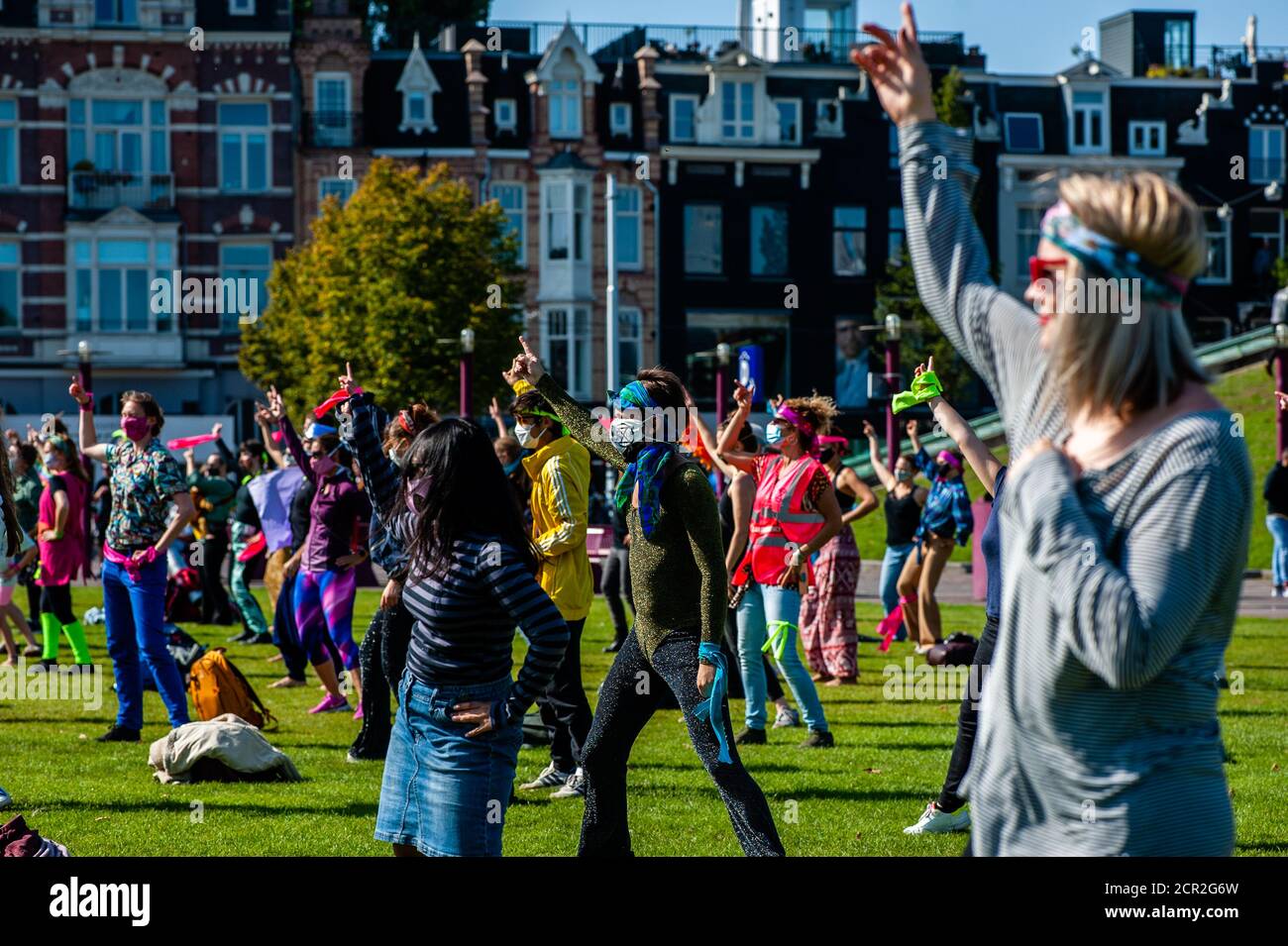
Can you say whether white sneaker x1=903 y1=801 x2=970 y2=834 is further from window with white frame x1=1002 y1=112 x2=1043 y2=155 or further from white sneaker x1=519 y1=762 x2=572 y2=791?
window with white frame x1=1002 y1=112 x2=1043 y2=155

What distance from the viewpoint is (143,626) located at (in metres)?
9.92

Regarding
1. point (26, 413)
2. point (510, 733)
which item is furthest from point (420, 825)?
point (26, 413)

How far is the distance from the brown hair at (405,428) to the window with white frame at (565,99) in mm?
38359

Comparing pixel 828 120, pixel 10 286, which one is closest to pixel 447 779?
pixel 10 286

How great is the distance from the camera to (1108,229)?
2.80 metres

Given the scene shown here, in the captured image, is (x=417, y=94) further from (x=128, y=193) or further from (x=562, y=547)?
(x=562, y=547)

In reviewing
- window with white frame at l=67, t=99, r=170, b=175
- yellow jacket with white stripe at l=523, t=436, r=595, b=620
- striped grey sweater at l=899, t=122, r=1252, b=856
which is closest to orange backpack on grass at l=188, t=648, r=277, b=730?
yellow jacket with white stripe at l=523, t=436, r=595, b=620

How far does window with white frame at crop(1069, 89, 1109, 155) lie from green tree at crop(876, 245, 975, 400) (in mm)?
7675

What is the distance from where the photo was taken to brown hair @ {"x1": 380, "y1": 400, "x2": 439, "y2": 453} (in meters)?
9.50

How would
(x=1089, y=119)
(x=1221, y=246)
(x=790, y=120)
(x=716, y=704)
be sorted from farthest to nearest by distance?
(x=1089, y=119) < (x=1221, y=246) < (x=790, y=120) < (x=716, y=704)

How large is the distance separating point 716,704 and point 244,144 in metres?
41.3

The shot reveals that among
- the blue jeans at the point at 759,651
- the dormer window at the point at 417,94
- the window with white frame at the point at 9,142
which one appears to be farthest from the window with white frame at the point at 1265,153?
the blue jeans at the point at 759,651

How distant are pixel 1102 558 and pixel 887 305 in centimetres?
4393

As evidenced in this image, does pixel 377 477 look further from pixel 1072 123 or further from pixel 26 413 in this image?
pixel 1072 123
